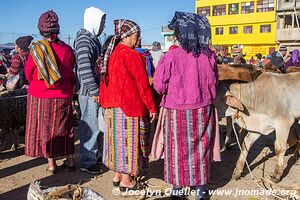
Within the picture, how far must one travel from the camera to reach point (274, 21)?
4731 cm

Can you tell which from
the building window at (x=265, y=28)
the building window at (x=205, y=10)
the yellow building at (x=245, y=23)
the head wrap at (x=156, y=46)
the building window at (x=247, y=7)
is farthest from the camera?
the building window at (x=205, y=10)

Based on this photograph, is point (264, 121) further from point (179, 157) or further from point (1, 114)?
point (1, 114)

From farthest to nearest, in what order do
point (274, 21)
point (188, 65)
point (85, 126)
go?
point (274, 21), point (85, 126), point (188, 65)

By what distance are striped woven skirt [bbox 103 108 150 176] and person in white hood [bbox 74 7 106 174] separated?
0.64 meters

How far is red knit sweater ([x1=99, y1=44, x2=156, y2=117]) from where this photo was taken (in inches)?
145

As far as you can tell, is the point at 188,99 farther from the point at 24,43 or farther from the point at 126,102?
the point at 24,43

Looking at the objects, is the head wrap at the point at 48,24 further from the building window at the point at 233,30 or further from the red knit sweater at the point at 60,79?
the building window at the point at 233,30

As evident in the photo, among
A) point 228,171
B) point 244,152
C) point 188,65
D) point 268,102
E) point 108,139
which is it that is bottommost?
point 228,171

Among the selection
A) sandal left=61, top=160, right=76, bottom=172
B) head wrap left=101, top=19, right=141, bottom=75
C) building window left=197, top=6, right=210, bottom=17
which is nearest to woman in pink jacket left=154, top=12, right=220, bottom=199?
head wrap left=101, top=19, right=141, bottom=75

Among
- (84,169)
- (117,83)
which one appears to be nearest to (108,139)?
(117,83)

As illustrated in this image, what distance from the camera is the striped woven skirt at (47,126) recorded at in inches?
176

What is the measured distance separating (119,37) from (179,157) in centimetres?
138

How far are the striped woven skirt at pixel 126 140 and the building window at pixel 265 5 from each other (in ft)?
158

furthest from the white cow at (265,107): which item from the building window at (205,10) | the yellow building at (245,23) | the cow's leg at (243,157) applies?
the building window at (205,10)
